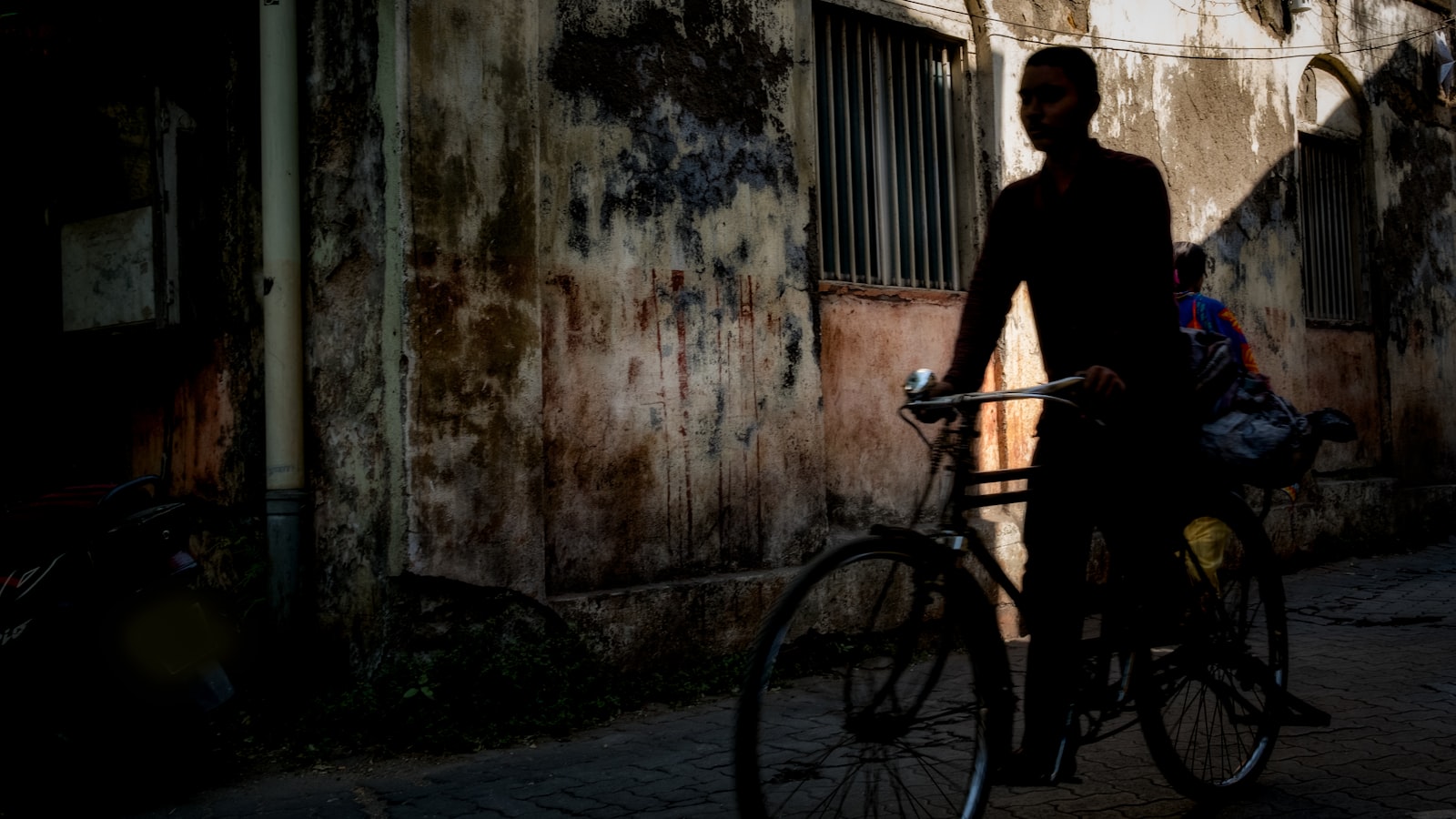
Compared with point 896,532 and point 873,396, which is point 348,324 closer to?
point 873,396

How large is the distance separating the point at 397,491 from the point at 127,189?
2.53m

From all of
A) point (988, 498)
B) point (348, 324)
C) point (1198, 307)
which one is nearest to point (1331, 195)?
point (1198, 307)

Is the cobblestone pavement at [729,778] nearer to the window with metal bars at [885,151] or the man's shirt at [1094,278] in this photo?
the man's shirt at [1094,278]

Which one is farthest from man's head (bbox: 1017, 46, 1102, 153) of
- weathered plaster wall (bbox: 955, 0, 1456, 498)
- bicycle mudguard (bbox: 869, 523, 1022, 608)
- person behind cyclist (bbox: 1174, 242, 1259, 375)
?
weathered plaster wall (bbox: 955, 0, 1456, 498)

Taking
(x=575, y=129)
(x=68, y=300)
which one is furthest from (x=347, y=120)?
(x=68, y=300)

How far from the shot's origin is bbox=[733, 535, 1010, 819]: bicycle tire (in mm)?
2465

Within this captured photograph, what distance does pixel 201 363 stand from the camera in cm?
554

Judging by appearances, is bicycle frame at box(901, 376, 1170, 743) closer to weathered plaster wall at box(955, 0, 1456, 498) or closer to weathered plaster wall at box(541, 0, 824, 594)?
weathered plaster wall at box(541, 0, 824, 594)

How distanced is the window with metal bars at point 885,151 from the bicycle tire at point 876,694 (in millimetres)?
3779

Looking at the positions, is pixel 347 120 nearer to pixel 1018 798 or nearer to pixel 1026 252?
pixel 1026 252

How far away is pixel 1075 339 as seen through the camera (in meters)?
3.04

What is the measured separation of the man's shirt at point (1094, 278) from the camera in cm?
297

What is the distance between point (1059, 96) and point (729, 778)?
230cm

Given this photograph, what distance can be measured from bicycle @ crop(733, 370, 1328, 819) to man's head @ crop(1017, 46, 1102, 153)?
676mm
